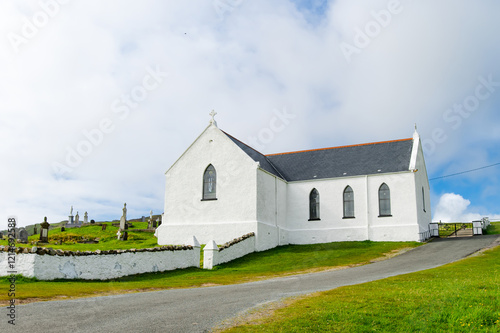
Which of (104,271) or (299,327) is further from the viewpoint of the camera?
(104,271)

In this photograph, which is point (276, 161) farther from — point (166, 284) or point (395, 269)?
point (166, 284)

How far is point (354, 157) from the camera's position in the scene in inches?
1545

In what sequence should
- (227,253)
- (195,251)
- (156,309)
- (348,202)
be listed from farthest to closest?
(348,202) → (227,253) → (195,251) → (156,309)

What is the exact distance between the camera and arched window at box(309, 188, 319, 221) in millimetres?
37625

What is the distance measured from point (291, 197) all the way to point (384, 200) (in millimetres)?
7902

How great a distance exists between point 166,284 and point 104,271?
3.60 m

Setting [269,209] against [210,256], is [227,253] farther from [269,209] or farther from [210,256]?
[269,209]

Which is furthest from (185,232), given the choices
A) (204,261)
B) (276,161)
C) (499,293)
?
(499,293)

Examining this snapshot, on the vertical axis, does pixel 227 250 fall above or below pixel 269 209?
below

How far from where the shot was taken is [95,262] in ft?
68.4

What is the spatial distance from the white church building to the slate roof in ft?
0.31

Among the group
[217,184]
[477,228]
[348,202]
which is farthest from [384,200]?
[217,184]

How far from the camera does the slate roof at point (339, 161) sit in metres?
36.8

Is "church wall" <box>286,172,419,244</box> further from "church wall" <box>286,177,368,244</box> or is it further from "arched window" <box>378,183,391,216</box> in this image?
"arched window" <box>378,183,391,216</box>
